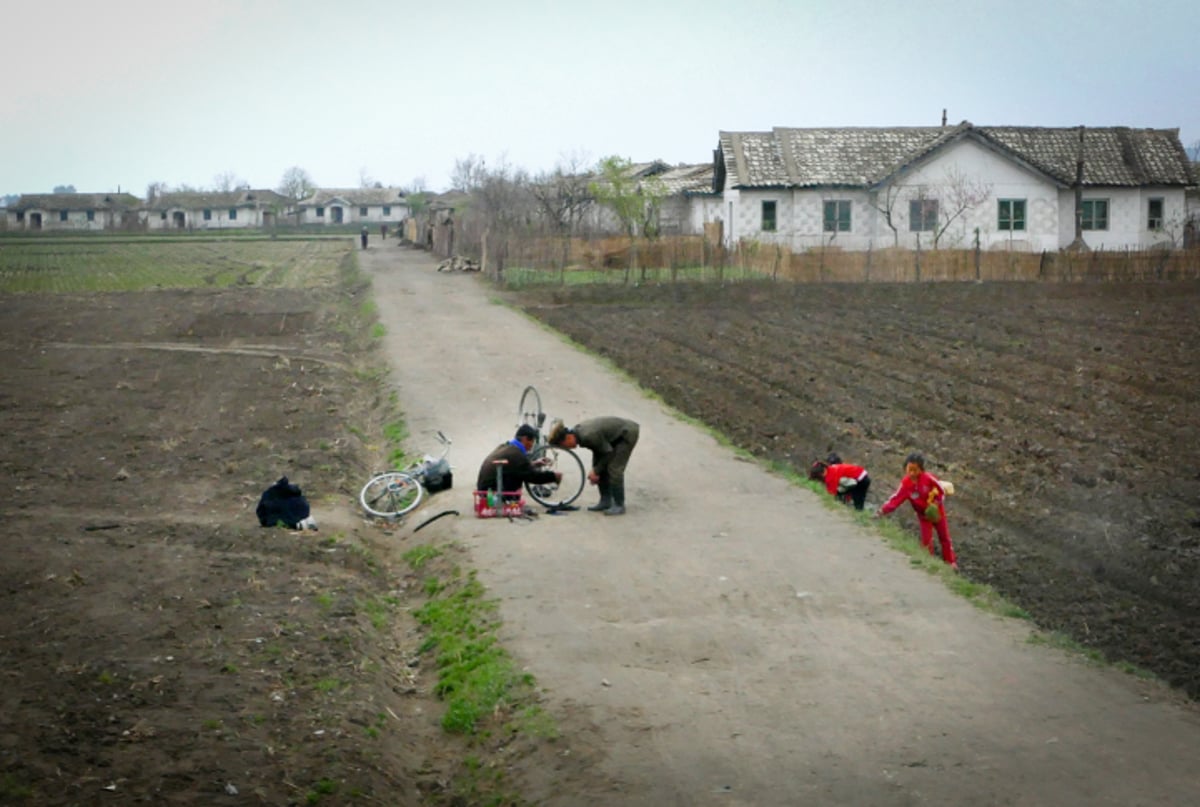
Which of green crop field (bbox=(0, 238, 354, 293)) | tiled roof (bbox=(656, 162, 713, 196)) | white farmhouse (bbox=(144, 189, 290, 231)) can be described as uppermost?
white farmhouse (bbox=(144, 189, 290, 231))

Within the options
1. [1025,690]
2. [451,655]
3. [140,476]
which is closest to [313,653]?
[451,655]

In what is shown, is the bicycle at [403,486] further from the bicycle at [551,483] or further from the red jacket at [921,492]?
the red jacket at [921,492]

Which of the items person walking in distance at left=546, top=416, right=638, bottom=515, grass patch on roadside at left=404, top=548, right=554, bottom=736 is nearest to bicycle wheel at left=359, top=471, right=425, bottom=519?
person walking in distance at left=546, top=416, right=638, bottom=515

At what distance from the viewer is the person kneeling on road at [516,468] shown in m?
16.7

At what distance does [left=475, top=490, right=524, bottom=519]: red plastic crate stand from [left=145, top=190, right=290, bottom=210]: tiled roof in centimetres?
10886

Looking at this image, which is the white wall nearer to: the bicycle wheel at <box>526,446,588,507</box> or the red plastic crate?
the bicycle wheel at <box>526,446,588,507</box>

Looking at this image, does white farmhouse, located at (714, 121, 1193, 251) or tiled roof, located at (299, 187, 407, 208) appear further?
tiled roof, located at (299, 187, 407, 208)

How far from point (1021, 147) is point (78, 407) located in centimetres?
4564

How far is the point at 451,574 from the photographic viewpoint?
14.8 meters

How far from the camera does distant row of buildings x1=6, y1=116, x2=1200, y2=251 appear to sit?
187ft

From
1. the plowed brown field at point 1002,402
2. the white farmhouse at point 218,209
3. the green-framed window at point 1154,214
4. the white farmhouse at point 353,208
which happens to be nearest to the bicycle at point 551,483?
the plowed brown field at point 1002,402

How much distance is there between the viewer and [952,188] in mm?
57062

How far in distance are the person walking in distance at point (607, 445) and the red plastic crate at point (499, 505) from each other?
944 mm

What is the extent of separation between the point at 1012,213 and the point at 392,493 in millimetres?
45160
